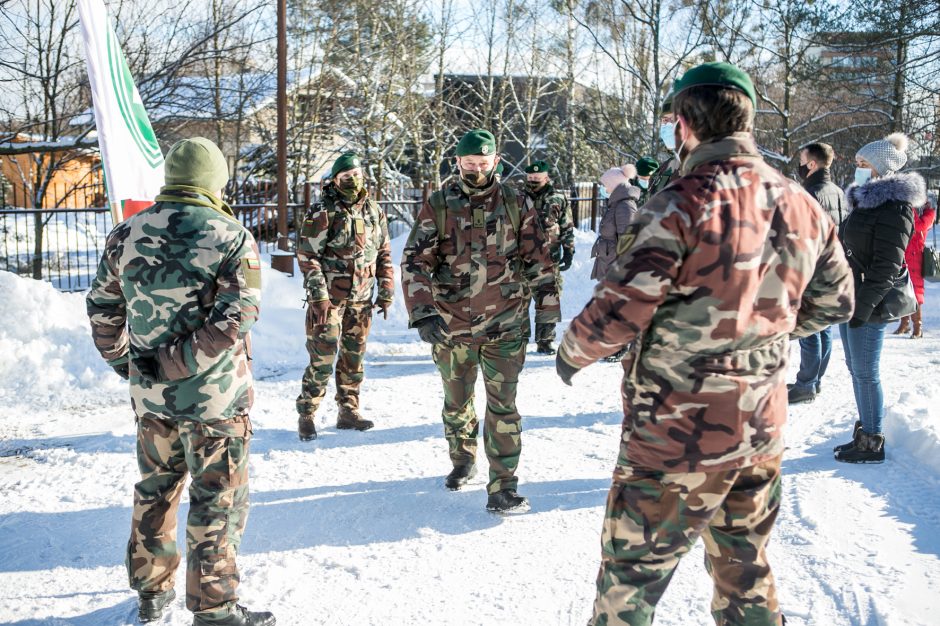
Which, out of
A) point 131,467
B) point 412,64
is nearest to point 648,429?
point 131,467

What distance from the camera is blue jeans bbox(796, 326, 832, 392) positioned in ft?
20.0

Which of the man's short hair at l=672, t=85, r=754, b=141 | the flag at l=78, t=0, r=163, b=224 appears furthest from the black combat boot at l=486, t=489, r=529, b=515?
the flag at l=78, t=0, r=163, b=224

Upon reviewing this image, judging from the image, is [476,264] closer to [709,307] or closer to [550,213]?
[709,307]

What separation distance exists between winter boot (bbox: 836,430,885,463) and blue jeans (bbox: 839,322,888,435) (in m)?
0.04

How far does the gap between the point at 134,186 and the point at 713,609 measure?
14.0 ft

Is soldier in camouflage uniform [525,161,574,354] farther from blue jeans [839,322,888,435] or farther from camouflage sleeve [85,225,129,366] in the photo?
camouflage sleeve [85,225,129,366]

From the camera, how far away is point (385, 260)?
5809mm

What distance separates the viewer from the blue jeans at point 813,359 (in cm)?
608

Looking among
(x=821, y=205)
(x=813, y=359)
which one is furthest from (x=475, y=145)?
(x=813, y=359)

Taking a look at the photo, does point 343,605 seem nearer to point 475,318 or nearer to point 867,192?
point 475,318

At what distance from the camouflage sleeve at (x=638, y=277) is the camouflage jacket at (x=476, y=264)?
6.30 ft

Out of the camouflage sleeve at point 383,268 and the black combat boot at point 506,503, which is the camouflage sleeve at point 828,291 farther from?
the camouflage sleeve at point 383,268

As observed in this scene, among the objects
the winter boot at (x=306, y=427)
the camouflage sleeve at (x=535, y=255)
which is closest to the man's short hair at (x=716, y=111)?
the camouflage sleeve at (x=535, y=255)

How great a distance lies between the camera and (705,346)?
213 cm
